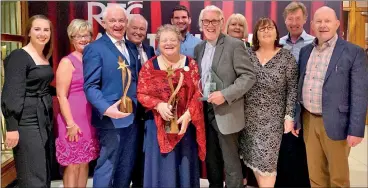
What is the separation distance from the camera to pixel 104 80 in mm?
2699

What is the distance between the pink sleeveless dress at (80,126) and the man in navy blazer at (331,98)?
4.98 ft

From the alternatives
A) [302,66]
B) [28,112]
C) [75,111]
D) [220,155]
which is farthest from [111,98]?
[302,66]

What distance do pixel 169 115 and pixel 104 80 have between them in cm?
51

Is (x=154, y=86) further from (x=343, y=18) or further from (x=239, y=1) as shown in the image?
(x=343, y=18)

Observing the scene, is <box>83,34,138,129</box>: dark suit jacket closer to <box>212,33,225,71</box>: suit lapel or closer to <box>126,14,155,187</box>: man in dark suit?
<box>126,14,155,187</box>: man in dark suit

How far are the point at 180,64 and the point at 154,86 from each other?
0.23 m

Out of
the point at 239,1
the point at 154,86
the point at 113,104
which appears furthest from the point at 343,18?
the point at 113,104

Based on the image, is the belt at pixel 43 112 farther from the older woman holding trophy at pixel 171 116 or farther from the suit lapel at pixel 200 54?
the suit lapel at pixel 200 54

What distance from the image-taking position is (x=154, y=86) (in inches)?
105

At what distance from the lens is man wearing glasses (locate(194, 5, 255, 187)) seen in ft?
8.87

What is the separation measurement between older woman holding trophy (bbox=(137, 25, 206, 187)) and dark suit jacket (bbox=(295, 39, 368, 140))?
0.89 metres

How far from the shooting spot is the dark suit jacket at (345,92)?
2693 mm

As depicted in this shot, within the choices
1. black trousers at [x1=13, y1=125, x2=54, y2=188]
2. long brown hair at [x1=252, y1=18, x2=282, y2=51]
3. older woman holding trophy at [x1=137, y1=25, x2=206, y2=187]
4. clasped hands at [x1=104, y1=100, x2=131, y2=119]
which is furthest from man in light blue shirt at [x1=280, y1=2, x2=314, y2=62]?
black trousers at [x1=13, y1=125, x2=54, y2=188]

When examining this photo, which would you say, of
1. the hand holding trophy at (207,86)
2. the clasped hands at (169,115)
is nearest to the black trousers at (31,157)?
the clasped hands at (169,115)
